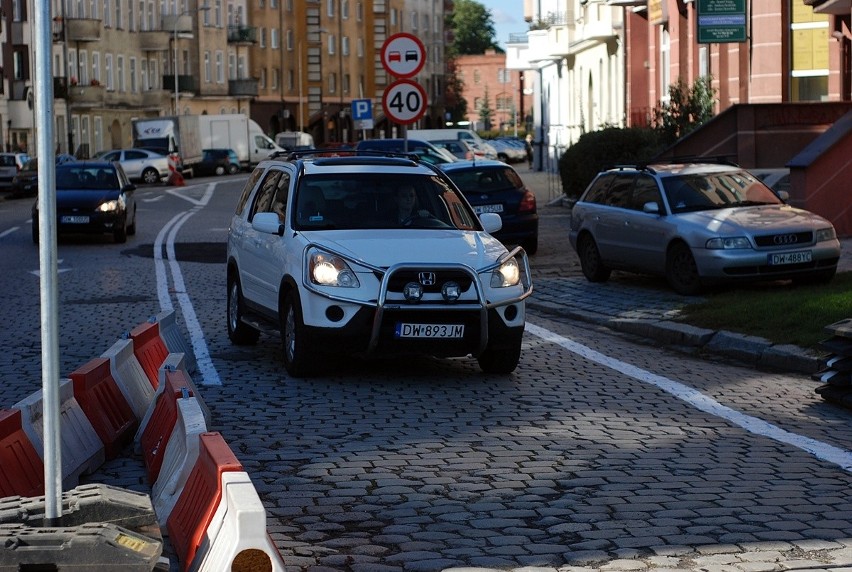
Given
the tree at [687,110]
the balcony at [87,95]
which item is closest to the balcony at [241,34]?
the balcony at [87,95]

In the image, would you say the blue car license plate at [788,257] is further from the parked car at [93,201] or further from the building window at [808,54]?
the parked car at [93,201]

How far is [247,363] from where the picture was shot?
13031mm

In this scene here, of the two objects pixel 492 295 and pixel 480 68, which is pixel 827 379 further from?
pixel 480 68

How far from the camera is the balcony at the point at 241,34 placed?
11244 centimetres

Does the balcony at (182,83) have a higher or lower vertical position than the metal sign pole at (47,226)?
higher

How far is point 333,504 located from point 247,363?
551cm

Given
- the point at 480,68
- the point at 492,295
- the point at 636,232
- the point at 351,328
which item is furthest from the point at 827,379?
the point at 480,68

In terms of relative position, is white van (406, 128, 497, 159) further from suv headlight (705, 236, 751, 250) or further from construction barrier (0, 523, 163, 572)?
construction barrier (0, 523, 163, 572)

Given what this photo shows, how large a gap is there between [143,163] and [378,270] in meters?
56.8

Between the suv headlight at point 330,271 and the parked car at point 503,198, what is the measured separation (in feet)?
43.8

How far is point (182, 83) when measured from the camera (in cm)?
10375

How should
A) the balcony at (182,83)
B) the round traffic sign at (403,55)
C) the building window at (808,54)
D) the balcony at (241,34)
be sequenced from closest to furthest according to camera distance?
the round traffic sign at (403,55) → the building window at (808,54) → the balcony at (182,83) → the balcony at (241,34)

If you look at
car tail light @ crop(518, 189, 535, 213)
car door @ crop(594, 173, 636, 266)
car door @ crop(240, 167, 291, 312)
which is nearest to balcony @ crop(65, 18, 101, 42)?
car tail light @ crop(518, 189, 535, 213)

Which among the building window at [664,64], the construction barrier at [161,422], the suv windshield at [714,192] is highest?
the building window at [664,64]
